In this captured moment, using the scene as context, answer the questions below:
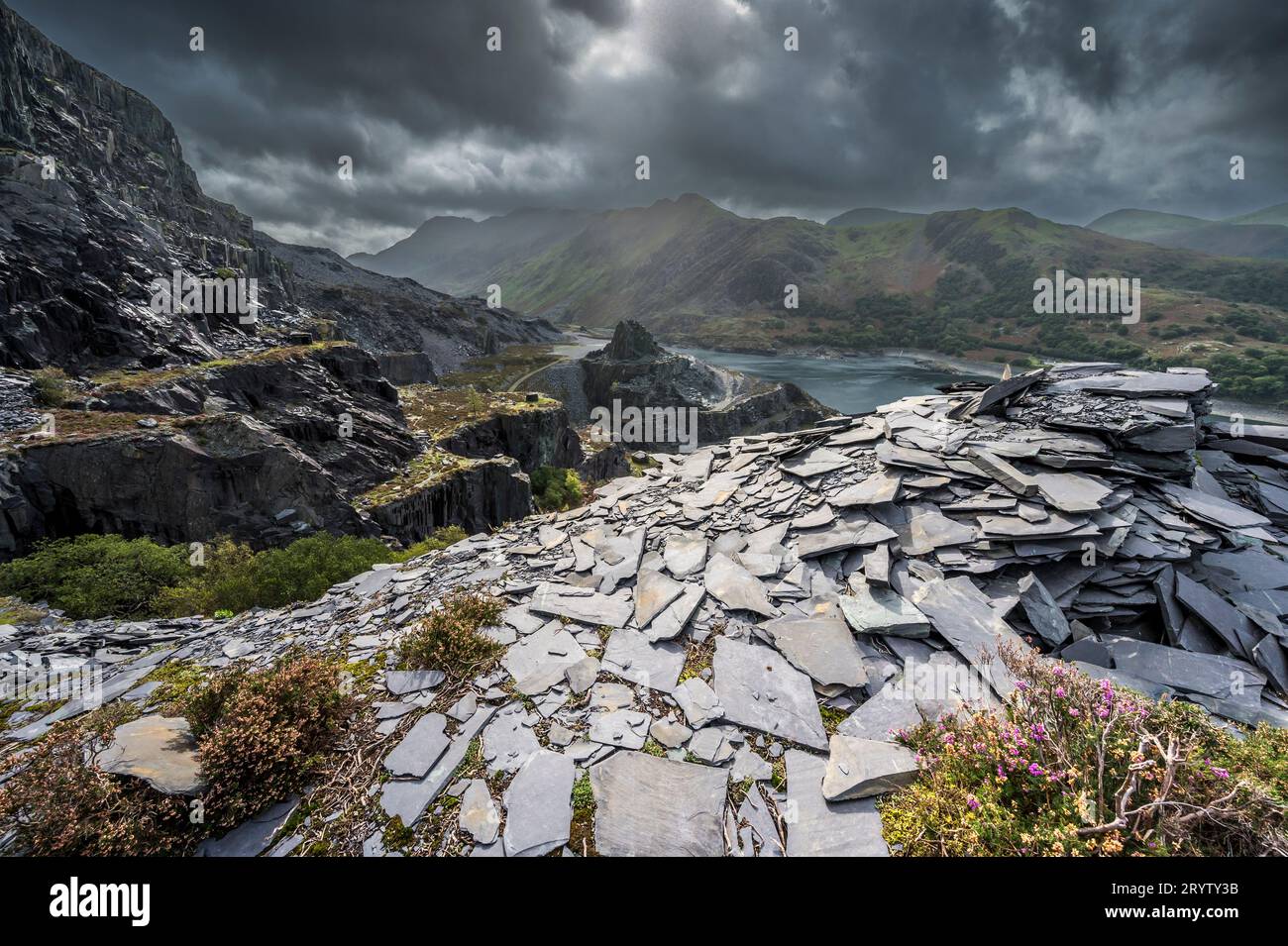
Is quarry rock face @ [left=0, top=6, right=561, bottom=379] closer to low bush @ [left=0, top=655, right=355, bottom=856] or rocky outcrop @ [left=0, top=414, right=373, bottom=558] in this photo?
rocky outcrop @ [left=0, top=414, right=373, bottom=558]

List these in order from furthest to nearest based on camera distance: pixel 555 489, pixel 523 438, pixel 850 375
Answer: pixel 850 375 < pixel 523 438 < pixel 555 489

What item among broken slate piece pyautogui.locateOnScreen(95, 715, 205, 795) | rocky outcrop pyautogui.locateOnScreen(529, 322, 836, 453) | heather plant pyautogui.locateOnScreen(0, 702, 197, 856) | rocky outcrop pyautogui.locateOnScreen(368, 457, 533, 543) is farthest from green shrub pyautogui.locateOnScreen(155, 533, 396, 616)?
rocky outcrop pyautogui.locateOnScreen(529, 322, 836, 453)

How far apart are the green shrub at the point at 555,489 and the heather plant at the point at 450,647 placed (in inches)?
1070

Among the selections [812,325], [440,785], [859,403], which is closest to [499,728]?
[440,785]

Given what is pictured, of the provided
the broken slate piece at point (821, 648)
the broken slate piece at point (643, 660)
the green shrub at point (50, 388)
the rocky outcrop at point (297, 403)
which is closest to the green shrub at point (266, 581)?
the broken slate piece at point (643, 660)

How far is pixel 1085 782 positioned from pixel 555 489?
34.3 metres

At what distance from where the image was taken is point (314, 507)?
1875cm

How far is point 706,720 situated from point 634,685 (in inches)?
37.7

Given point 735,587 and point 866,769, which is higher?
point 735,587

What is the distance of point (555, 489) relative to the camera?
3584 cm

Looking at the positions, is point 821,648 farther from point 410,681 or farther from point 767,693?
point 410,681

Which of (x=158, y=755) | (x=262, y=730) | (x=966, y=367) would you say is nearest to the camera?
(x=158, y=755)

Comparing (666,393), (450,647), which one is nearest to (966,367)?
(666,393)
